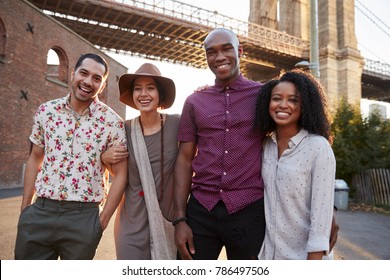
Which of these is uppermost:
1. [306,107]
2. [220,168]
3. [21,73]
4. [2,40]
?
[2,40]

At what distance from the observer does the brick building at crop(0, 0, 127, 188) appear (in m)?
12.4

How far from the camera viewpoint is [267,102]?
6.50ft

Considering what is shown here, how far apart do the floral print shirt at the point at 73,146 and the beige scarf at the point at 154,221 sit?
8.9 inches

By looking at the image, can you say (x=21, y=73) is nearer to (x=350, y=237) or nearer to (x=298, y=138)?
(x=350, y=237)

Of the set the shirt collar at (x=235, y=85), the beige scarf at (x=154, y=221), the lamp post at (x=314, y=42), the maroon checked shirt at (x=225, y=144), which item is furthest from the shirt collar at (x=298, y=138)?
the lamp post at (x=314, y=42)

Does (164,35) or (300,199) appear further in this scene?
(164,35)

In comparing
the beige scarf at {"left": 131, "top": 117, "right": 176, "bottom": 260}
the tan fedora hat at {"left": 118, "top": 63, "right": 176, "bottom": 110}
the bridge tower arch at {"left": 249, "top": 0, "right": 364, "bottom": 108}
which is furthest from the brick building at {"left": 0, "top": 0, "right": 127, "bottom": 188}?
the bridge tower arch at {"left": 249, "top": 0, "right": 364, "bottom": 108}

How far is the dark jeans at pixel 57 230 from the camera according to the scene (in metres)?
1.97

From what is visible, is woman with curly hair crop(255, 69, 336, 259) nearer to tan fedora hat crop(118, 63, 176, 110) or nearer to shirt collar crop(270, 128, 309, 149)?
shirt collar crop(270, 128, 309, 149)

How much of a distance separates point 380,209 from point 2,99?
1378cm

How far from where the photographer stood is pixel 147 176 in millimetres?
2137

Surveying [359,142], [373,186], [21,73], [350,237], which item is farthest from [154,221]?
[21,73]

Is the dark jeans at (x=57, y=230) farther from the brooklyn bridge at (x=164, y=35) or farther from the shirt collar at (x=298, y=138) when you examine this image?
the brooklyn bridge at (x=164, y=35)

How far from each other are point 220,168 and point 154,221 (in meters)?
0.58
